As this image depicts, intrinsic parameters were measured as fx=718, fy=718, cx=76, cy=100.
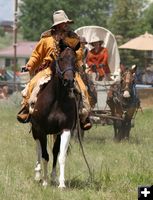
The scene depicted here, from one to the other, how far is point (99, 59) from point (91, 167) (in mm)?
5021

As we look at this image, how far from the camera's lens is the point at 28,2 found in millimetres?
72812

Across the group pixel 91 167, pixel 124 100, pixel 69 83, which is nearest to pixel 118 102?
pixel 124 100

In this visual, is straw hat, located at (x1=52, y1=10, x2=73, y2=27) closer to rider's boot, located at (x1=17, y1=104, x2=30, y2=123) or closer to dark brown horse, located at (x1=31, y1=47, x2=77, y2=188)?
dark brown horse, located at (x1=31, y1=47, x2=77, y2=188)

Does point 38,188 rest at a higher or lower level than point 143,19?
higher

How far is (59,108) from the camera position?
886 cm

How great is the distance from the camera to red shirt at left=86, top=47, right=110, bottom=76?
50.0 feet

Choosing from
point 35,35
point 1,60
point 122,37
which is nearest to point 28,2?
point 35,35

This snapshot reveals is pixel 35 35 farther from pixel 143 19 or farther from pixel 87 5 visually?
pixel 143 19

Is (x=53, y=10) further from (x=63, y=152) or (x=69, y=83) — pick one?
(x=69, y=83)

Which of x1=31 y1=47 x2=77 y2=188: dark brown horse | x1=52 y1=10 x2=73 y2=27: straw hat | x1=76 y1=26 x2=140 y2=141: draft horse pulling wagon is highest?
x1=52 y1=10 x2=73 y2=27: straw hat

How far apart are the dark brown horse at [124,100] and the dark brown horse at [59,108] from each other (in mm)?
5671

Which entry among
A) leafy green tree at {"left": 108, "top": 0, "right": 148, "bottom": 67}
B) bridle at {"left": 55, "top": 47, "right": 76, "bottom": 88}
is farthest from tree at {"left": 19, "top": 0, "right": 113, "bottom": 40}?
bridle at {"left": 55, "top": 47, "right": 76, "bottom": 88}

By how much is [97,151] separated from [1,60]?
7351 centimetres

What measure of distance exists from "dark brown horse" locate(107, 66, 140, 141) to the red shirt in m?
0.55
